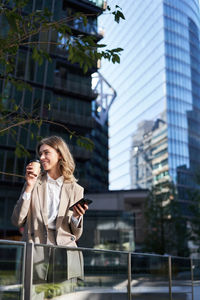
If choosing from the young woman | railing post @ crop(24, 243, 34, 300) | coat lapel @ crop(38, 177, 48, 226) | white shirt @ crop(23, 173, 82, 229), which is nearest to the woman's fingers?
the young woman

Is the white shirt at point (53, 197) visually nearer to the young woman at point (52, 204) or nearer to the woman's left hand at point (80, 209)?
the young woman at point (52, 204)

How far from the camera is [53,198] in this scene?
3031 millimetres

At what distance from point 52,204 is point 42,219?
0.21 m

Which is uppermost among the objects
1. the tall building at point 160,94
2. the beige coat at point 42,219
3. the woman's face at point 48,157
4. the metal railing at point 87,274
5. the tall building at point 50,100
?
the tall building at point 160,94

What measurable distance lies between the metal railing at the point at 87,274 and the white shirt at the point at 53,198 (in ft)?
1.05

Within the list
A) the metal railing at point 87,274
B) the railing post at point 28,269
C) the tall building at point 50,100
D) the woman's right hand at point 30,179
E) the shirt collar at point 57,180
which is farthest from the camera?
the tall building at point 50,100

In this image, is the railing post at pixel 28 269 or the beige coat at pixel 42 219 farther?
the beige coat at pixel 42 219

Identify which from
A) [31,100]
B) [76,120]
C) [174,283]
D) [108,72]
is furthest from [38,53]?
[108,72]

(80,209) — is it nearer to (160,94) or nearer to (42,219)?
(42,219)

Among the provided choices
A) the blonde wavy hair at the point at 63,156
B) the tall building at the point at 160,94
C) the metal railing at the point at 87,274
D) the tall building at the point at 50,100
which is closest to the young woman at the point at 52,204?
the blonde wavy hair at the point at 63,156

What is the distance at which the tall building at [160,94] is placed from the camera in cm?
6644

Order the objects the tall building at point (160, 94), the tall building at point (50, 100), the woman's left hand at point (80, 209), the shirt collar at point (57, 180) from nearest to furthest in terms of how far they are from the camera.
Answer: the woman's left hand at point (80, 209)
the shirt collar at point (57, 180)
the tall building at point (50, 100)
the tall building at point (160, 94)

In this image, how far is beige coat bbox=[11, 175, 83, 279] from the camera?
280 centimetres

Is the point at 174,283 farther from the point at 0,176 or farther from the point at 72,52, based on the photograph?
the point at 0,176
